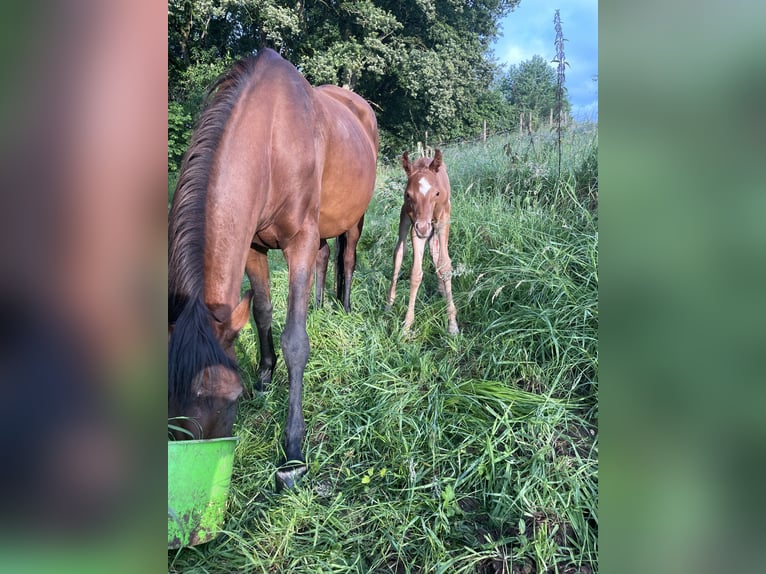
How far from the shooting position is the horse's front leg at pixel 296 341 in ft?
7.60

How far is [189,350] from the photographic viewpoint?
1616 mm

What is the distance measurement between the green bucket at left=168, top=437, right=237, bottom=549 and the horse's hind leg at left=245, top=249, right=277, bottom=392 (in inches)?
57.9

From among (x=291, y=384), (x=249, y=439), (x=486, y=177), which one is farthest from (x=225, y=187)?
(x=486, y=177)

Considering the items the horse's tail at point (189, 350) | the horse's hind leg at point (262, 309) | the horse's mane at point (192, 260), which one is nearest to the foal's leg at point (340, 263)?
the horse's hind leg at point (262, 309)

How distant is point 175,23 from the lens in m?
4.84

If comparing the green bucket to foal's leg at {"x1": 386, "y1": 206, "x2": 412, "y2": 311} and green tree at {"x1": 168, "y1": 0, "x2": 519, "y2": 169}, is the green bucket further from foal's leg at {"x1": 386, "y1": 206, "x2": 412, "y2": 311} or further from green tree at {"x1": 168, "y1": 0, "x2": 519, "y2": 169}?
green tree at {"x1": 168, "y1": 0, "x2": 519, "y2": 169}

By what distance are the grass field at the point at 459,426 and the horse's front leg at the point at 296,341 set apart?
0.26 feet

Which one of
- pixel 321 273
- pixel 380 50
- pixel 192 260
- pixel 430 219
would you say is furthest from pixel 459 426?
pixel 380 50

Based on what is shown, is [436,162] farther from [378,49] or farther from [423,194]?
[378,49]

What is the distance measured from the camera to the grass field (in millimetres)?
1664

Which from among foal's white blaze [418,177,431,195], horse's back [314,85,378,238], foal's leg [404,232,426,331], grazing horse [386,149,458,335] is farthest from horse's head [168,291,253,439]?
foal's white blaze [418,177,431,195]

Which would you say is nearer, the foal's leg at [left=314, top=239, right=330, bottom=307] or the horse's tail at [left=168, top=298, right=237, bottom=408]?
the horse's tail at [left=168, top=298, right=237, bottom=408]
